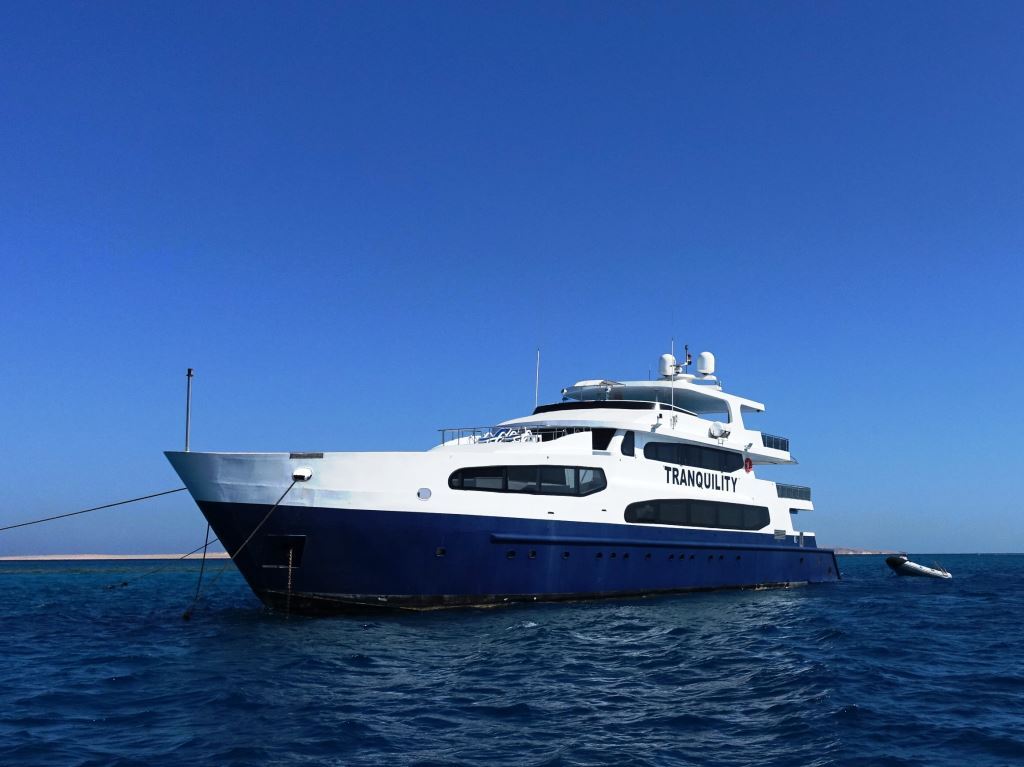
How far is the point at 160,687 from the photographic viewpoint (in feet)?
36.9

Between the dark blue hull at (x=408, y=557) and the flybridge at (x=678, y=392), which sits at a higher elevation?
the flybridge at (x=678, y=392)

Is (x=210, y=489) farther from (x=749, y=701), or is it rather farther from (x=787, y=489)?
(x=787, y=489)

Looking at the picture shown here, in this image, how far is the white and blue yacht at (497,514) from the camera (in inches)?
690

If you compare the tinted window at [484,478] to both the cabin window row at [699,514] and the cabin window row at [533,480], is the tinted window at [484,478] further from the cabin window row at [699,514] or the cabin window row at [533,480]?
the cabin window row at [699,514]

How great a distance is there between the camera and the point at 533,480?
19.6 metres

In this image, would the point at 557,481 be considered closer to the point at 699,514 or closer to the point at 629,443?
the point at 629,443

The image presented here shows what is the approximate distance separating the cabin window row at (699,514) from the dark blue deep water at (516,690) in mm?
3333

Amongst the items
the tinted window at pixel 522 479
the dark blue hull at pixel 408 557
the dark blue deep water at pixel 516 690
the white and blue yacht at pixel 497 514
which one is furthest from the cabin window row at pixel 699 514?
the dark blue deep water at pixel 516 690

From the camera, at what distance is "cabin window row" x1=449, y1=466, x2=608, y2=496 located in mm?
18656

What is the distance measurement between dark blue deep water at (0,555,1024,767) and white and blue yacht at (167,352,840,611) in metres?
0.88

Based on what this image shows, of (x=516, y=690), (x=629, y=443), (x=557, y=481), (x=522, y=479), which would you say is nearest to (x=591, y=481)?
(x=557, y=481)

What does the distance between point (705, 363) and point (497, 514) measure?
12992 mm

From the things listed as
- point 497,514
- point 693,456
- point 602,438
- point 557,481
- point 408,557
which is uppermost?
point 602,438

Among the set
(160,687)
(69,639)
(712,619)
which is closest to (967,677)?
(712,619)
